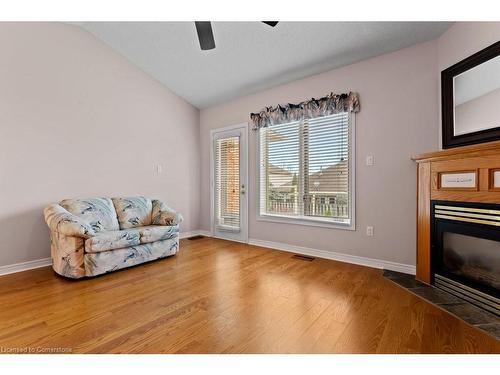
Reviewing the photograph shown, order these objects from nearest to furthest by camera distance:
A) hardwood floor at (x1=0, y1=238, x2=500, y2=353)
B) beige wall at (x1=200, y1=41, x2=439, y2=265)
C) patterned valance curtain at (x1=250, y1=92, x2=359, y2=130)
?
hardwood floor at (x1=0, y1=238, x2=500, y2=353) < beige wall at (x1=200, y1=41, x2=439, y2=265) < patterned valance curtain at (x1=250, y1=92, x2=359, y2=130)

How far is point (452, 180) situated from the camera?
7.73 feet

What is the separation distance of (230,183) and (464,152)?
342cm

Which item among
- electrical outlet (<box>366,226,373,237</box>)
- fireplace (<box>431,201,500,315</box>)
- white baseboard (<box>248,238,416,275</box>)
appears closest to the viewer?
fireplace (<box>431,201,500,315</box>)

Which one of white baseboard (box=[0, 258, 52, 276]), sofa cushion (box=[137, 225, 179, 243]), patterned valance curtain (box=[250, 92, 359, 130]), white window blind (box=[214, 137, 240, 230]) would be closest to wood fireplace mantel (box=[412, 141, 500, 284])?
patterned valance curtain (box=[250, 92, 359, 130])

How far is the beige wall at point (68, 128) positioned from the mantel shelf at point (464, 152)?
3.98 meters

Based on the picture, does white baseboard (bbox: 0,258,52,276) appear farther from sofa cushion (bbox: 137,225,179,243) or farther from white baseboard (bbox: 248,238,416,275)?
white baseboard (bbox: 248,238,416,275)

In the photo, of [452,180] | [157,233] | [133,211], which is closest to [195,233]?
[133,211]

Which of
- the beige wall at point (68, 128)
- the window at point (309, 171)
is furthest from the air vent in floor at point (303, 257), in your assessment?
the beige wall at point (68, 128)

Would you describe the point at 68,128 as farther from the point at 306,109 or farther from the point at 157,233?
the point at 306,109

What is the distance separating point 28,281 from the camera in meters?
2.77

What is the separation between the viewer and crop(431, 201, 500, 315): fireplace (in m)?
2.08

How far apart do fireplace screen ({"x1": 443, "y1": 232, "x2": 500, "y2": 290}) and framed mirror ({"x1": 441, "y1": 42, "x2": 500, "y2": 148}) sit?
0.92 meters
